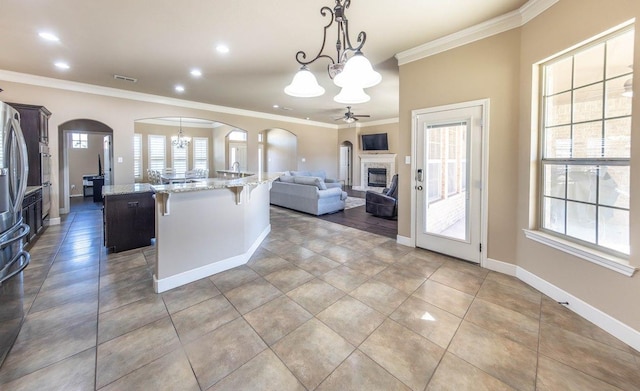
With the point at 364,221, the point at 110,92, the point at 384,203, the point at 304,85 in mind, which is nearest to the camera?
the point at 304,85

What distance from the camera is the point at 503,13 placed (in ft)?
8.96

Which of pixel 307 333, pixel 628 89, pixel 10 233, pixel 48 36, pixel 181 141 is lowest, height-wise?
pixel 307 333

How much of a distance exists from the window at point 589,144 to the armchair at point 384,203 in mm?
3155

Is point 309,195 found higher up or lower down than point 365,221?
higher up

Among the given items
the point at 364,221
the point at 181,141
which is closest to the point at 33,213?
the point at 364,221

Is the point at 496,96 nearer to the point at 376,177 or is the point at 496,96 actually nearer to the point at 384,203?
the point at 384,203

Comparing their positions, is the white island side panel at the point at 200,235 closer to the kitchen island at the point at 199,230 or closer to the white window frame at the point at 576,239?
the kitchen island at the point at 199,230

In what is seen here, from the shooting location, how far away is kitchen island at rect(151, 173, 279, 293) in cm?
253

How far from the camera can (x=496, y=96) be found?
290 cm

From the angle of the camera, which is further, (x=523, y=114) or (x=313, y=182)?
(x=313, y=182)

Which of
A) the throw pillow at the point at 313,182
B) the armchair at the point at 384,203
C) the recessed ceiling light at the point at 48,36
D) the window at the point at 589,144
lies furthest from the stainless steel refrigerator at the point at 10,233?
the armchair at the point at 384,203

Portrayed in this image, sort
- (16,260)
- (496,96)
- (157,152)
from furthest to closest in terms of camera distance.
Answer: (157,152)
(496,96)
(16,260)

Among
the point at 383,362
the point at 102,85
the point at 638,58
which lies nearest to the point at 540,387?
the point at 383,362

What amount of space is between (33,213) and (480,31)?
658 cm
